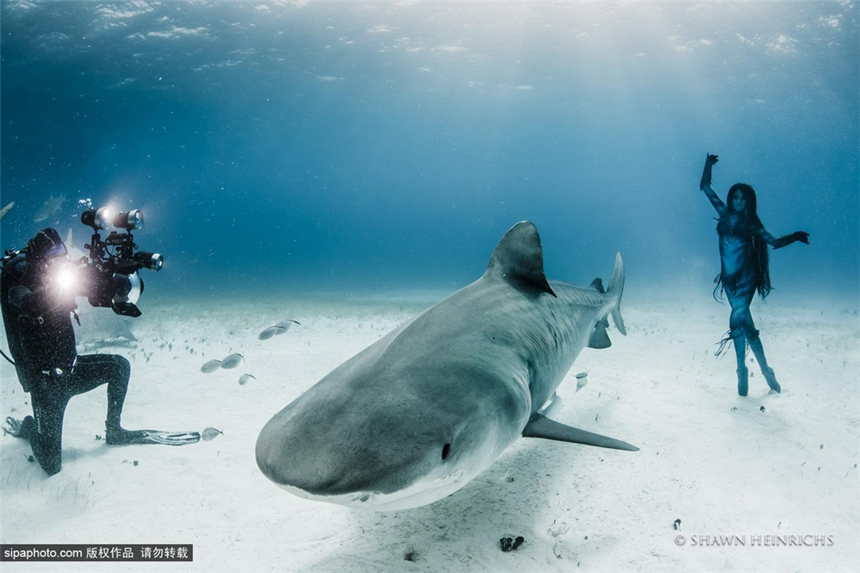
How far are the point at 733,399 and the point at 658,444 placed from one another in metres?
2.65

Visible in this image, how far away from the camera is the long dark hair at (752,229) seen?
21.9ft

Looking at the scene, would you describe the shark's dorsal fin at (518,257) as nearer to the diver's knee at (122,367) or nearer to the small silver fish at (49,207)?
the diver's knee at (122,367)

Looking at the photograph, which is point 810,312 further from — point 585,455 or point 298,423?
point 298,423

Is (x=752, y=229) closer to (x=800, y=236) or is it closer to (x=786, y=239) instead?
(x=786, y=239)

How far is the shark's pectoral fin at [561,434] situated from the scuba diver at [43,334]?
465 centimetres

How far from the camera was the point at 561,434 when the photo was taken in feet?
9.86

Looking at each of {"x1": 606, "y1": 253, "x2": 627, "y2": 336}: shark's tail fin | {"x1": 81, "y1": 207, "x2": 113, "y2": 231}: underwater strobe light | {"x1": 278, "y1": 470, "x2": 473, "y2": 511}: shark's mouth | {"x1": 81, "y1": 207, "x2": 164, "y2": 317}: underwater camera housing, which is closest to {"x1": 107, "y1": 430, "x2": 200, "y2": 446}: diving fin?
{"x1": 81, "y1": 207, "x2": 164, "y2": 317}: underwater camera housing

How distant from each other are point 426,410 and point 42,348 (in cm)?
461

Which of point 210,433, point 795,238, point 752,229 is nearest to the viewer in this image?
point 210,433

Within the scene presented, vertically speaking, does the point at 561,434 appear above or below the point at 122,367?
above

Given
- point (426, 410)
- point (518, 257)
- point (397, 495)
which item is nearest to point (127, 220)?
point (518, 257)

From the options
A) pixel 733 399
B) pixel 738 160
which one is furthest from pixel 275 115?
pixel 738 160

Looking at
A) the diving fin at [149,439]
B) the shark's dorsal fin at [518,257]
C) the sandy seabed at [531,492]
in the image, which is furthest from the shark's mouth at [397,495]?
the diving fin at [149,439]

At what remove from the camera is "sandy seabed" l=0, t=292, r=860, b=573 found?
3229 mm
